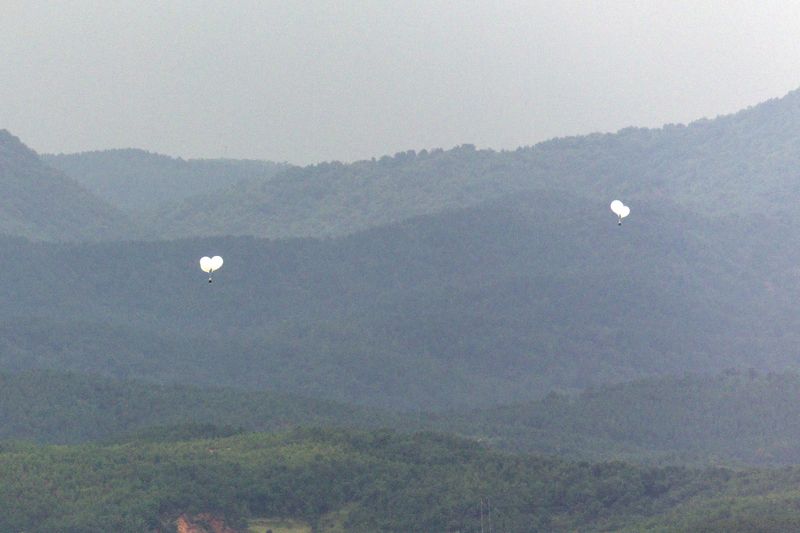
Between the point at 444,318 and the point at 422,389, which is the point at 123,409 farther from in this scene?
the point at 444,318

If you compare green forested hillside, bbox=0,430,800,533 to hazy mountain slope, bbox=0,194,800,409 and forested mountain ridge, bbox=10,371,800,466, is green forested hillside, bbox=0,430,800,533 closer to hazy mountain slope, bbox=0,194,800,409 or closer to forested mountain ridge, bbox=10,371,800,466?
forested mountain ridge, bbox=10,371,800,466

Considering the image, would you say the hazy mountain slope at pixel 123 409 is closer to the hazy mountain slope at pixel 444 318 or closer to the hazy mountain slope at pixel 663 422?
the hazy mountain slope at pixel 663 422

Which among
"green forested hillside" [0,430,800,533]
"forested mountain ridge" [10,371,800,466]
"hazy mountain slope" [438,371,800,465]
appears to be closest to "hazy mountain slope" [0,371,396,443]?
"forested mountain ridge" [10,371,800,466]

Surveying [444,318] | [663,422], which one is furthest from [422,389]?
[663,422]

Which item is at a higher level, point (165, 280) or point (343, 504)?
point (165, 280)

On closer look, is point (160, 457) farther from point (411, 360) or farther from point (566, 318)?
point (566, 318)

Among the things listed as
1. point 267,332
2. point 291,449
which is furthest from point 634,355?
point 291,449
